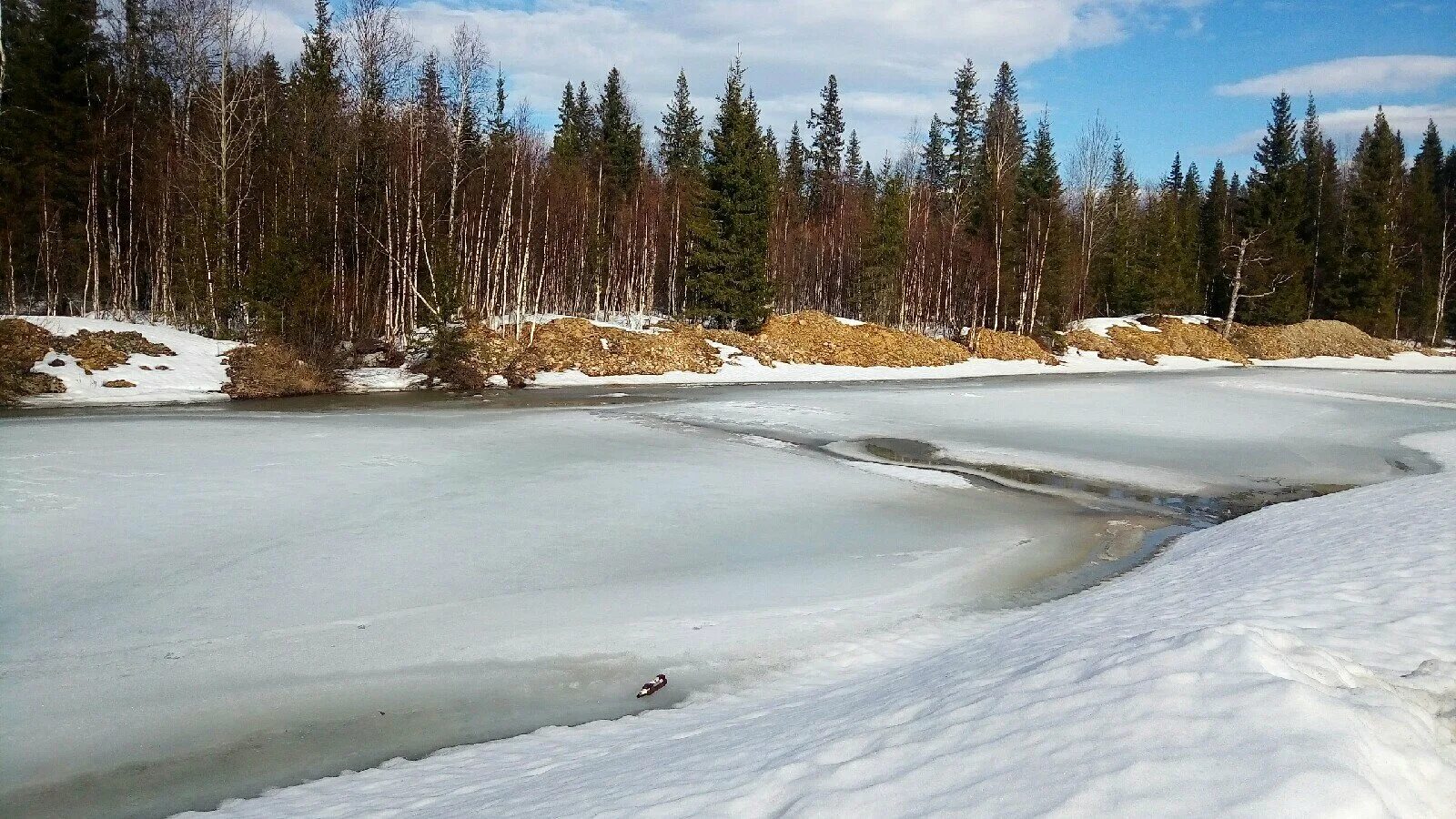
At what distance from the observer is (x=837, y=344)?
113 ft

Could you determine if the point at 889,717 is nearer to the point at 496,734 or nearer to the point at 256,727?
the point at 496,734

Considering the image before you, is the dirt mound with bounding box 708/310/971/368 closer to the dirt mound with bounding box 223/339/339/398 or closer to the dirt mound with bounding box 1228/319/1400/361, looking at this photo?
the dirt mound with bounding box 223/339/339/398

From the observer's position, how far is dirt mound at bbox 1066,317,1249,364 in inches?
1588

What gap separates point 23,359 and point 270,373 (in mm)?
4798

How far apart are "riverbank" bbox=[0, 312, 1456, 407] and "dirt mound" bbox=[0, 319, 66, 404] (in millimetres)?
63

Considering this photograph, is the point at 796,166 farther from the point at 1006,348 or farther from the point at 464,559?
the point at 464,559

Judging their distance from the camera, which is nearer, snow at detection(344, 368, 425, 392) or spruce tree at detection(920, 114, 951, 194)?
snow at detection(344, 368, 425, 392)

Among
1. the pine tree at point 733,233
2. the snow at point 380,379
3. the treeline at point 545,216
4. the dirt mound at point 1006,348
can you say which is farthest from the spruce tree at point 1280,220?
the snow at point 380,379

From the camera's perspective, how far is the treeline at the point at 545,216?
25.3 meters

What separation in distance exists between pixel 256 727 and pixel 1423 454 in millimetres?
18320

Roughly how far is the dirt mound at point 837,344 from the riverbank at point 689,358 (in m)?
0.06

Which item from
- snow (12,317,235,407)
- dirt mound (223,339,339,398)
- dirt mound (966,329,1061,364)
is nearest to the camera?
snow (12,317,235,407)

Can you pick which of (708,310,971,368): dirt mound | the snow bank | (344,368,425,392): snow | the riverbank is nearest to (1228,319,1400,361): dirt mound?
the riverbank

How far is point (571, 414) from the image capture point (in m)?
17.9
